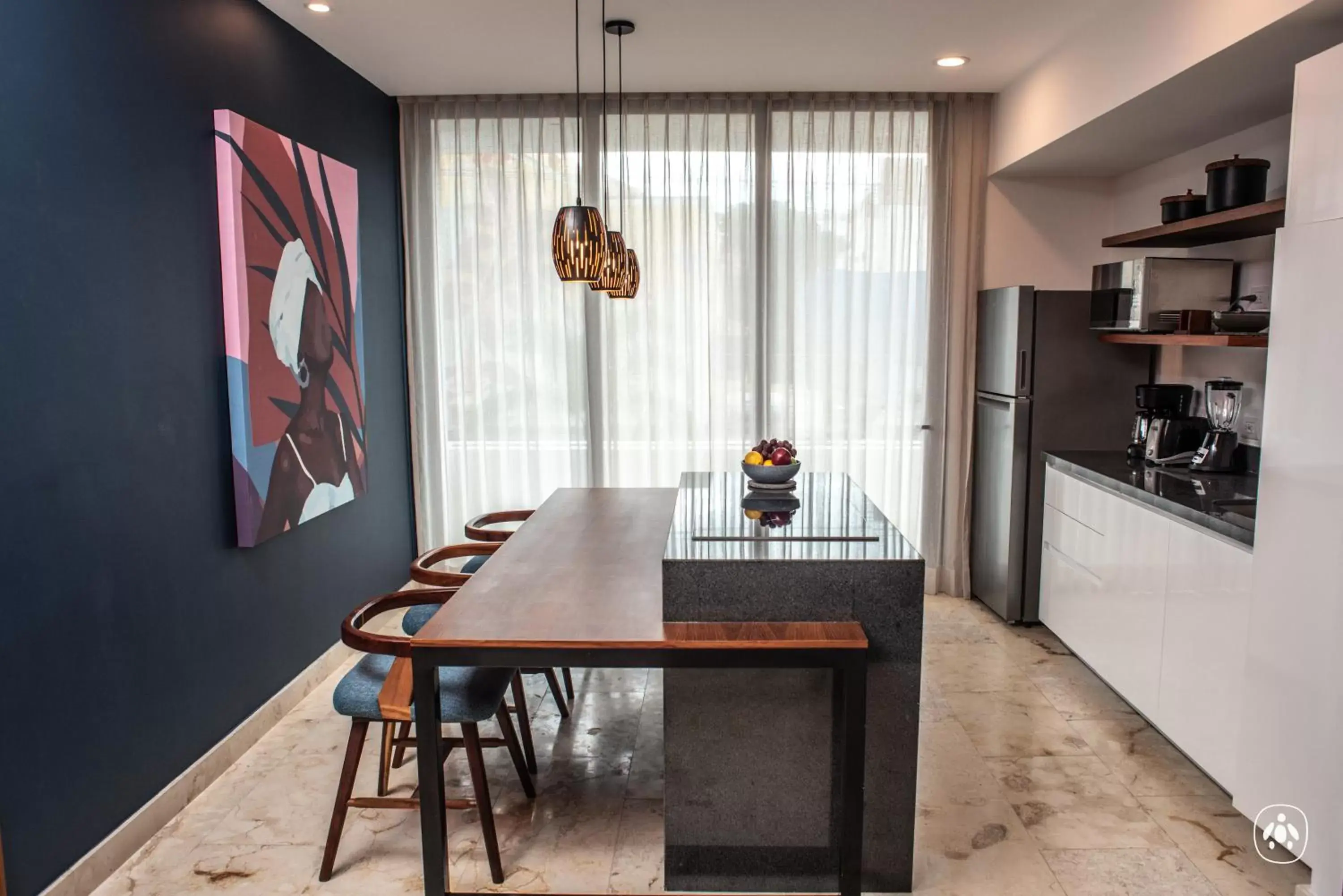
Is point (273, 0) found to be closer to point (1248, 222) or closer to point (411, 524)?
point (411, 524)

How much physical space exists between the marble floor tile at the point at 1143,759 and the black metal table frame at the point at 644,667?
4.17 ft

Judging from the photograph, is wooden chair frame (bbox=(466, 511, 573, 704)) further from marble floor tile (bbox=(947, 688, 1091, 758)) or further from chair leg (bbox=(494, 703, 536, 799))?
marble floor tile (bbox=(947, 688, 1091, 758))

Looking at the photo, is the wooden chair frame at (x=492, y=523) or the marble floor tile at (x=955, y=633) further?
the marble floor tile at (x=955, y=633)

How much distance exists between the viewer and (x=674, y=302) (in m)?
4.77

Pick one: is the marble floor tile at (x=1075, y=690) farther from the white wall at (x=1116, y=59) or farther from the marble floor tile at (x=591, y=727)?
the white wall at (x=1116, y=59)

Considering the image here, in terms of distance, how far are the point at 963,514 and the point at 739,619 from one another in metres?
2.97

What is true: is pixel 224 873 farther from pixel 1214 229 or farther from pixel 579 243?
pixel 1214 229

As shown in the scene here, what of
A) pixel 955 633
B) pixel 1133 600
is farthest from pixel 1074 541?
pixel 955 633

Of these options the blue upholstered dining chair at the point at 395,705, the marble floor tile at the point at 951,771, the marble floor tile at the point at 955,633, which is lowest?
the marble floor tile at the point at 951,771

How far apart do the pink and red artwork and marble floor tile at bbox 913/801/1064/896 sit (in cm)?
233

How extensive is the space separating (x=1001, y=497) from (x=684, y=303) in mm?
1851

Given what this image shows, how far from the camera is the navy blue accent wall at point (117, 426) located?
2.14 m

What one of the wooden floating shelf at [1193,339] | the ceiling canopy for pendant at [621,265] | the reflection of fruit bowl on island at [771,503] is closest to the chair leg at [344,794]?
the reflection of fruit bowl on island at [771,503]

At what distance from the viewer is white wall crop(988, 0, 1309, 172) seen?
2574mm
